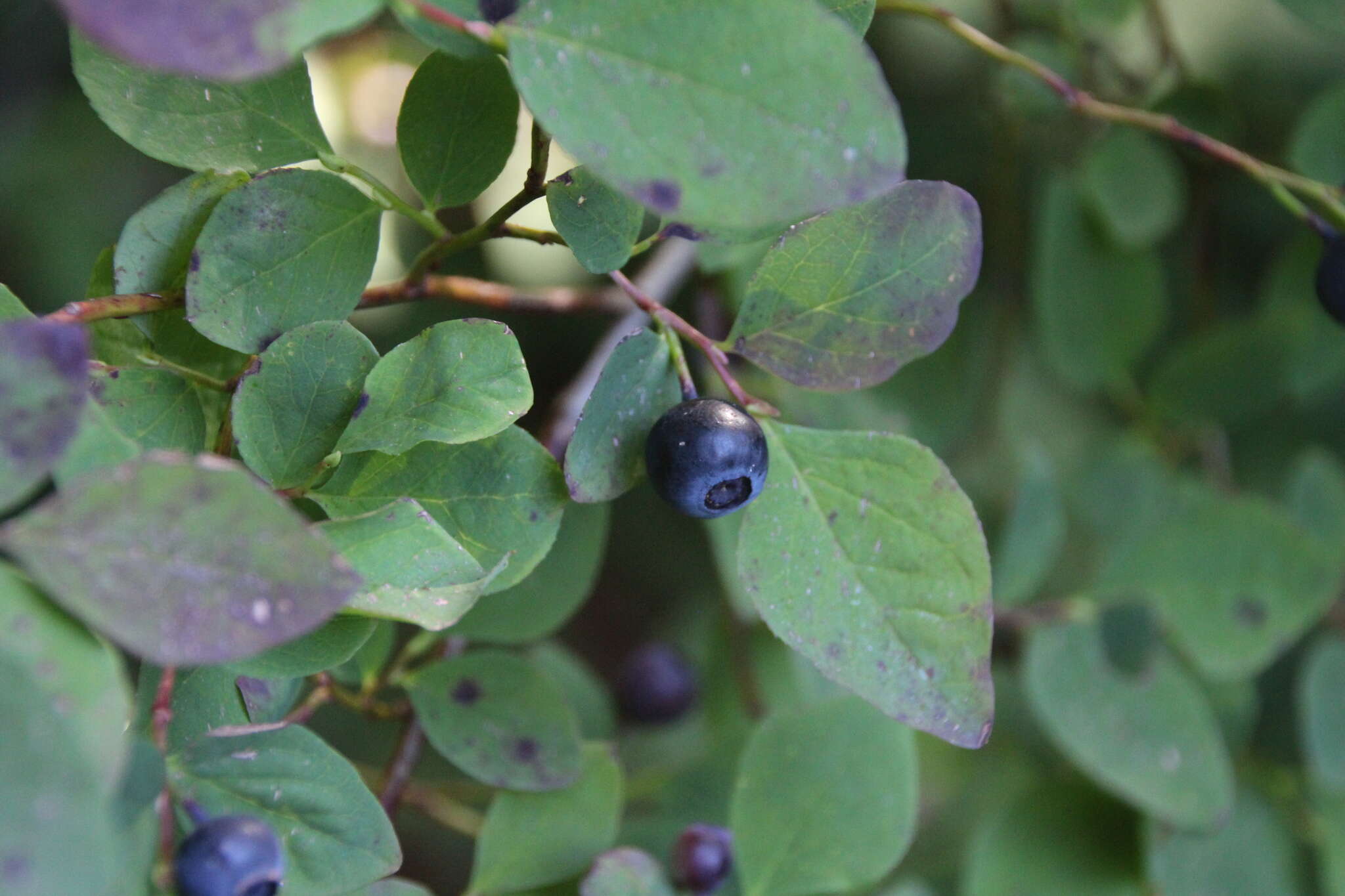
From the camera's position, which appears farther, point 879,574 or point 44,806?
point 879,574

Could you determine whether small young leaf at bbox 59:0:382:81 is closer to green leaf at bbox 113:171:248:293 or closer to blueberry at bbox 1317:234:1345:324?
green leaf at bbox 113:171:248:293

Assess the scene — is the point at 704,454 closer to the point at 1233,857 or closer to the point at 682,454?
the point at 682,454

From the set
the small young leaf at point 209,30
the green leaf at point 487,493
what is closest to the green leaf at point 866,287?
the green leaf at point 487,493

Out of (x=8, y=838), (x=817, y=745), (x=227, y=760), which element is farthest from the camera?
(x=817, y=745)

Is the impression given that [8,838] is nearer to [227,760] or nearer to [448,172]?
[227,760]

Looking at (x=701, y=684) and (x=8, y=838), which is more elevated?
(x=8, y=838)

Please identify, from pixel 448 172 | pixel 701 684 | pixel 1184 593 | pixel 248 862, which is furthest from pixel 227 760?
pixel 1184 593

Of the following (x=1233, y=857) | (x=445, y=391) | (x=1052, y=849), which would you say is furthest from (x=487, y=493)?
(x=1233, y=857)
